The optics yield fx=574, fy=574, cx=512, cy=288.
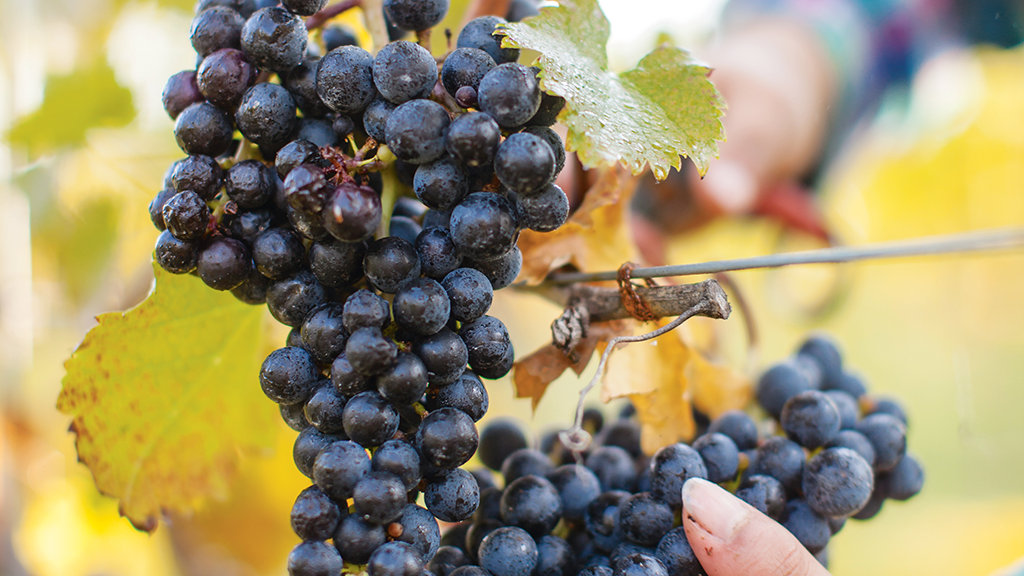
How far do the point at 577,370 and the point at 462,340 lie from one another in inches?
5.8

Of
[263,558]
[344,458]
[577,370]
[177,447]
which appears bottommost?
[263,558]

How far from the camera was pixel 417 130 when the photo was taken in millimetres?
341

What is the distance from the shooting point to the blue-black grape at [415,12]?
42 centimetres

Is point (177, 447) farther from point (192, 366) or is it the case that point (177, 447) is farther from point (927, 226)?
point (927, 226)

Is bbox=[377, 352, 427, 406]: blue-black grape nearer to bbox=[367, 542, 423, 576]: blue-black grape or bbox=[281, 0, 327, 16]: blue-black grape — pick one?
bbox=[367, 542, 423, 576]: blue-black grape

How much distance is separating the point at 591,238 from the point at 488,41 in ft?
0.72

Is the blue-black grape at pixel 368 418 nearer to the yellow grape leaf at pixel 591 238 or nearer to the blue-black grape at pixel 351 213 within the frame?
the blue-black grape at pixel 351 213

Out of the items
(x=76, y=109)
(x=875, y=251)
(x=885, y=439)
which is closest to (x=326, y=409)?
(x=875, y=251)

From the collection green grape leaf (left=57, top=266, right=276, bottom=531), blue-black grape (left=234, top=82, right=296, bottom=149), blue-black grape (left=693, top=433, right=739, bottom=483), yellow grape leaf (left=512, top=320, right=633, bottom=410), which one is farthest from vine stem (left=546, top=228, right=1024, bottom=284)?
green grape leaf (left=57, top=266, right=276, bottom=531)

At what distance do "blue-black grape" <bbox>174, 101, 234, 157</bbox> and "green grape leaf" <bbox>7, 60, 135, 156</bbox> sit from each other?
1.97ft

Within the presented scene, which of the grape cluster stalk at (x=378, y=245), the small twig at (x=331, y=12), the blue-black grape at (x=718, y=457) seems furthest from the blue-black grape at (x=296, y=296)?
the blue-black grape at (x=718, y=457)

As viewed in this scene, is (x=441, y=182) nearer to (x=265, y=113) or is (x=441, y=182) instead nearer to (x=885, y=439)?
(x=265, y=113)

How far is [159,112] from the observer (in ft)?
2.98

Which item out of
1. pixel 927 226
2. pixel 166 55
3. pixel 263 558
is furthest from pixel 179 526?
pixel 927 226
